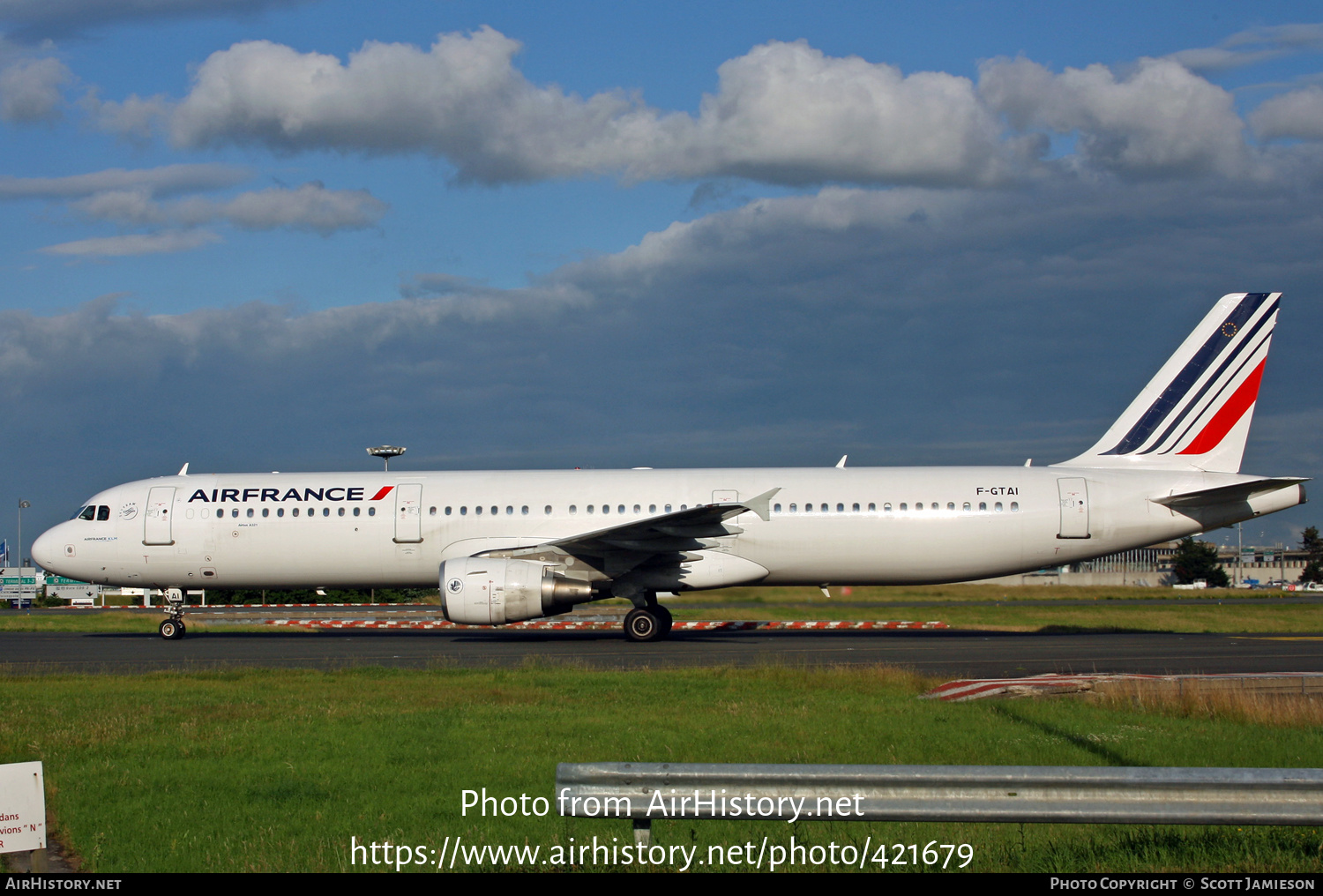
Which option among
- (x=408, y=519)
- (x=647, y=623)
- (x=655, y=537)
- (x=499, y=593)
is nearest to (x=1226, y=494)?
(x=655, y=537)

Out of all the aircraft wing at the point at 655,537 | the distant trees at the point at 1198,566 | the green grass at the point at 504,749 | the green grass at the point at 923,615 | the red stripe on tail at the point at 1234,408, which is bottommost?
the distant trees at the point at 1198,566

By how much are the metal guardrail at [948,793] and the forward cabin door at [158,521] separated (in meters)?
21.7

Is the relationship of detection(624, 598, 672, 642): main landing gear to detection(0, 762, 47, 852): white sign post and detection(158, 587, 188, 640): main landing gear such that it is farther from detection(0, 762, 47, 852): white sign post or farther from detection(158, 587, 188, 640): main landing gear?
detection(0, 762, 47, 852): white sign post

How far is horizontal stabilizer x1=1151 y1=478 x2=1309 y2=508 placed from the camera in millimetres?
20656

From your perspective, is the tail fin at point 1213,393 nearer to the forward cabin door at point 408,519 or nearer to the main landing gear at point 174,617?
the forward cabin door at point 408,519

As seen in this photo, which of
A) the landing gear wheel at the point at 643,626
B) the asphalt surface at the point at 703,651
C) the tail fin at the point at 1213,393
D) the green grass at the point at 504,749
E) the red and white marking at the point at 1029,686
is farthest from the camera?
the tail fin at the point at 1213,393

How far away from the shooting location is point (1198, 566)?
99250 mm

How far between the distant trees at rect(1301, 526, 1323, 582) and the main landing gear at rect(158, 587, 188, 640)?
9761cm

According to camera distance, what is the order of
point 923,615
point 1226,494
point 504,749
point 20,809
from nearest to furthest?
point 20,809 < point 504,749 < point 1226,494 < point 923,615

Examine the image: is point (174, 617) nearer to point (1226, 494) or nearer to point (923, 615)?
point (923, 615)

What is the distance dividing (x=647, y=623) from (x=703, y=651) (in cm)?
273

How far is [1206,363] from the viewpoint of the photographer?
22.8m

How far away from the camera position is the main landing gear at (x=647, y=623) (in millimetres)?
21766

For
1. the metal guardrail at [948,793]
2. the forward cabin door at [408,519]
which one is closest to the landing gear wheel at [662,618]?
the forward cabin door at [408,519]
